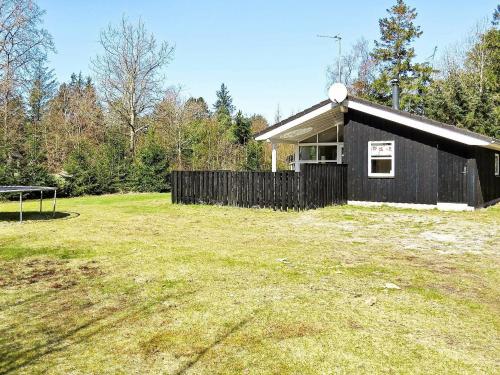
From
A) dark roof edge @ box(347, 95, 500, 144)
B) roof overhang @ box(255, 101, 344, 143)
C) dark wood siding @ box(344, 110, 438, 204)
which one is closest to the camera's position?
dark roof edge @ box(347, 95, 500, 144)

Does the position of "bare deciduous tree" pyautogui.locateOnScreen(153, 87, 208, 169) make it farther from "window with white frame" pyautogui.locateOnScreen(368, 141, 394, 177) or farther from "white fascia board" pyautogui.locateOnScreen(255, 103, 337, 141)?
"window with white frame" pyautogui.locateOnScreen(368, 141, 394, 177)

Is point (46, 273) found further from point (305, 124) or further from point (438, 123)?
point (305, 124)

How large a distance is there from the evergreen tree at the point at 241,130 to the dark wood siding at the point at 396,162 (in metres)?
18.5

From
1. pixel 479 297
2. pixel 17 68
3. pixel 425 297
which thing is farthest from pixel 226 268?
pixel 17 68

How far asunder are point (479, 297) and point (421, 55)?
36.1 meters

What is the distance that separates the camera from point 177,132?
31922 millimetres

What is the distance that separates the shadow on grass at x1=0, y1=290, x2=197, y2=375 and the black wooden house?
9.91 meters

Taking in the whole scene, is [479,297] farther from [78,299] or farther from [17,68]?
[17,68]

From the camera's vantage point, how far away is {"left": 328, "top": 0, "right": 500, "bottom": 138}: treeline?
3031 centimetres

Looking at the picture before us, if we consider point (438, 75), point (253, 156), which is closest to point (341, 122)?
point (253, 156)

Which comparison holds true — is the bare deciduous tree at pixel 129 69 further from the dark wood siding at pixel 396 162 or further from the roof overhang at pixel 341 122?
the dark wood siding at pixel 396 162

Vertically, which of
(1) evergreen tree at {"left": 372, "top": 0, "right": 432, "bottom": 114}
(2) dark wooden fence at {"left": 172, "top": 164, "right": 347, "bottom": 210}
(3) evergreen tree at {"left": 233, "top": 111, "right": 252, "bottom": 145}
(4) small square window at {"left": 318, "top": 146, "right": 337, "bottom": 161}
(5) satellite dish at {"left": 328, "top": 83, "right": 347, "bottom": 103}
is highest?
(1) evergreen tree at {"left": 372, "top": 0, "right": 432, "bottom": 114}

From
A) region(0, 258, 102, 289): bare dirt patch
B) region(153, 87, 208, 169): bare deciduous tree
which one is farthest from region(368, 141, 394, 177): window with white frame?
region(153, 87, 208, 169): bare deciduous tree

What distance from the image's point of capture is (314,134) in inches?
696
